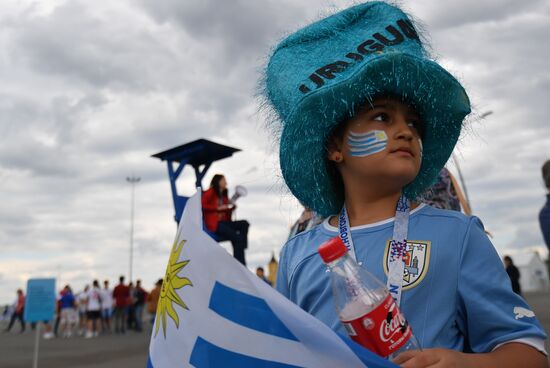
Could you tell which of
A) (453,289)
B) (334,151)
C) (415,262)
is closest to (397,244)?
(415,262)

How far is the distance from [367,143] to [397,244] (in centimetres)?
34

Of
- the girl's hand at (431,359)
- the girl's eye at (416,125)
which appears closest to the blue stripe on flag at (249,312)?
the girl's hand at (431,359)

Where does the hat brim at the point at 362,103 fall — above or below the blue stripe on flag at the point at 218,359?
above

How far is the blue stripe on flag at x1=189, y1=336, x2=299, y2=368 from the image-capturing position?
3.66 ft

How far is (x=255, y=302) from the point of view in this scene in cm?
116

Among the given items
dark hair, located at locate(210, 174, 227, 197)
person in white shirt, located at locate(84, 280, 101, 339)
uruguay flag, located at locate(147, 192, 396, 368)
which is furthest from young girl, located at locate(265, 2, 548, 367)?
person in white shirt, located at locate(84, 280, 101, 339)

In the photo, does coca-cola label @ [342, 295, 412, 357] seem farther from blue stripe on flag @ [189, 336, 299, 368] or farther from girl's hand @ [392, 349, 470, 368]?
blue stripe on flag @ [189, 336, 299, 368]

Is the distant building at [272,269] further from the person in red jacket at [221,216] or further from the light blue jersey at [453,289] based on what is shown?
the light blue jersey at [453,289]

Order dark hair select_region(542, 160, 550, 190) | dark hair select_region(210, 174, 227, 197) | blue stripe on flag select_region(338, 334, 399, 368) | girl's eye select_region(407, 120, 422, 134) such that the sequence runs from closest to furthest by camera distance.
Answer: blue stripe on flag select_region(338, 334, 399, 368)
girl's eye select_region(407, 120, 422, 134)
dark hair select_region(542, 160, 550, 190)
dark hair select_region(210, 174, 227, 197)

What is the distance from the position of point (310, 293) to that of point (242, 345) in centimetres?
55

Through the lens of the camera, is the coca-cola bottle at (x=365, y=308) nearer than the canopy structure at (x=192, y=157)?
Yes

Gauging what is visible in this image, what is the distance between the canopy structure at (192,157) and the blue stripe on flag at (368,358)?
778cm

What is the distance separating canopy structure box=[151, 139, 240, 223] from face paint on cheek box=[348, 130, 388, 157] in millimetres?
7155

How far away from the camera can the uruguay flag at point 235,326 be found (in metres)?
1.12
